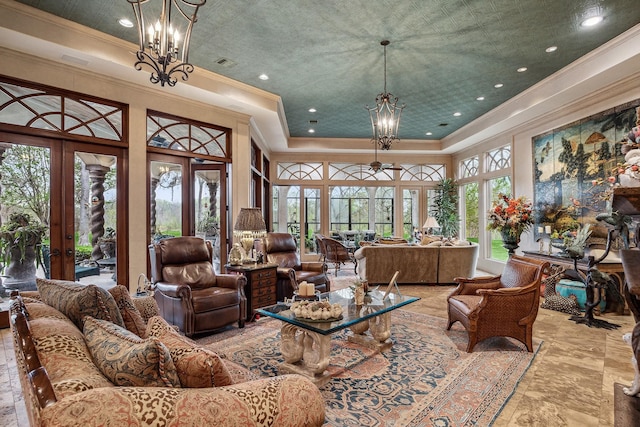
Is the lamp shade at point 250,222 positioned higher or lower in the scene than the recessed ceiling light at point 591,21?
lower

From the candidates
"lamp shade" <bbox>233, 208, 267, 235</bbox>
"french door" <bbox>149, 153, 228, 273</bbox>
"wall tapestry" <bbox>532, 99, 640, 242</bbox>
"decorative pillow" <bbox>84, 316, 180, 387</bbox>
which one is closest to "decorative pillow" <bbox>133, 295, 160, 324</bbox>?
"decorative pillow" <bbox>84, 316, 180, 387</bbox>

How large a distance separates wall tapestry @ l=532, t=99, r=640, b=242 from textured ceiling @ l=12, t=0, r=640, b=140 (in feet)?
3.38

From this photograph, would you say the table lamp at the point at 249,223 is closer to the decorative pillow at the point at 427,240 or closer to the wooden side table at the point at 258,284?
the wooden side table at the point at 258,284

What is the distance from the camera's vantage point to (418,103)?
632 cm

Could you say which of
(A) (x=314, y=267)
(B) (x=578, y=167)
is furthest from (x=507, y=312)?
(B) (x=578, y=167)

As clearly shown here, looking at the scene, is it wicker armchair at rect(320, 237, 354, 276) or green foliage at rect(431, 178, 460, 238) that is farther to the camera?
green foliage at rect(431, 178, 460, 238)

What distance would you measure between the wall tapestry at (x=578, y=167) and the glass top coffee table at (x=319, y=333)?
3496mm

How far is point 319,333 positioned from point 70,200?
3.67m

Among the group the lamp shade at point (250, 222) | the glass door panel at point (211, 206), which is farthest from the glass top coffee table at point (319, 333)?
the glass door panel at point (211, 206)

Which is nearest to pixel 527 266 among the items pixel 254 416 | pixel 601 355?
pixel 601 355

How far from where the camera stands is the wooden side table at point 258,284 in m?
4.17

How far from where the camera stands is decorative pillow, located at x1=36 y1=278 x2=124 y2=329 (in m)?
1.51

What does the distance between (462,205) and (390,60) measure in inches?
230

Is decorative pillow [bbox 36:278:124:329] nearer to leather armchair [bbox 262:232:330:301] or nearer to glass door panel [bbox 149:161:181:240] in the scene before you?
leather armchair [bbox 262:232:330:301]
